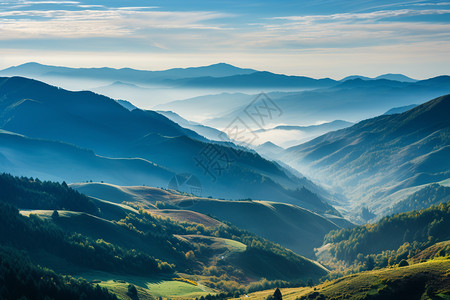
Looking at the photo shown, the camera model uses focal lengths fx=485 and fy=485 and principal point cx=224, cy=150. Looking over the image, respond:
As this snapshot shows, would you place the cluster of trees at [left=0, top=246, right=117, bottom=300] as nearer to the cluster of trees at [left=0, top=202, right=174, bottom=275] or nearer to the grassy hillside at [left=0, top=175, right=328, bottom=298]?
the grassy hillside at [left=0, top=175, right=328, bottom=298]

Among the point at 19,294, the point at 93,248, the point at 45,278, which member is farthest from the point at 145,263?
the point at 19,294

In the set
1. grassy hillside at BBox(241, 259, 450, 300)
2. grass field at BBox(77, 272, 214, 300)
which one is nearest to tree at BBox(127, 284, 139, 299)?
grass field at BBox(77, 272, 214, 300)

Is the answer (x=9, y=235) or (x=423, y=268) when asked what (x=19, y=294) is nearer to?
(x=9, y=235)

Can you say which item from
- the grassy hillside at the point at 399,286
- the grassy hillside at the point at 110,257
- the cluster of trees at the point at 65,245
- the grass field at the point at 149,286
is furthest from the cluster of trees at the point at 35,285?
the grassy hillside at the point at 399,286

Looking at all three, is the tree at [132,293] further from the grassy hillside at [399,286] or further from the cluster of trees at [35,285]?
the grassy hillside at [399,286]

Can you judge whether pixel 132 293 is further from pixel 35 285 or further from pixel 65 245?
pixel 65 245

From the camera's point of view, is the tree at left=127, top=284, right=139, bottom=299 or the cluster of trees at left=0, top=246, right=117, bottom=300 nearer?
the cluster of trees at left=0, top=246, right=117, bottom=300
